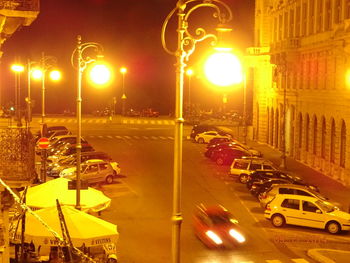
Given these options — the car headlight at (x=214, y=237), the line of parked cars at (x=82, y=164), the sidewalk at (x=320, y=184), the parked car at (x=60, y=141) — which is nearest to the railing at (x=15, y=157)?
the car headlight at (x=214, y=237)

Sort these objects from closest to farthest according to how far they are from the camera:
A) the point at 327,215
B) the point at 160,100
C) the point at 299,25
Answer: the point at 327,215
the point at 299,25
the point at 160,100

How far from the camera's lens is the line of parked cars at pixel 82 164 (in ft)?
114

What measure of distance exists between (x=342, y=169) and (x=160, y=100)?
6946cm

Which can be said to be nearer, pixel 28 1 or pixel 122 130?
pixel 28 1

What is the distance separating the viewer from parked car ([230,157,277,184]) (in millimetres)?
36031

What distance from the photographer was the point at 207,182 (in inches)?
1421

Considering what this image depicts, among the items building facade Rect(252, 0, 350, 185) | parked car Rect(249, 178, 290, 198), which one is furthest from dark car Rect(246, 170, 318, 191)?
building facade Rect(252, 0, 350, 185)

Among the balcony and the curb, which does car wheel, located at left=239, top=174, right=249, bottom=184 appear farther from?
the balcony

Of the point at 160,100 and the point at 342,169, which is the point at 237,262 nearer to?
the point at 342,169

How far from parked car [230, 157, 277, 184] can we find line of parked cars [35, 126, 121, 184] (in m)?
6.65

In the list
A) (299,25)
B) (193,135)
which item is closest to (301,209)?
(299,25)

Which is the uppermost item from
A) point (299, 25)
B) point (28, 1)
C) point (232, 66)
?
point (299, 25)

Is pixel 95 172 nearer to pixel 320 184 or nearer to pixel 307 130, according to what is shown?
pixel 320 184

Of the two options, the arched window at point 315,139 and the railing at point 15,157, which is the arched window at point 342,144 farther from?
the railing at point 15,157
